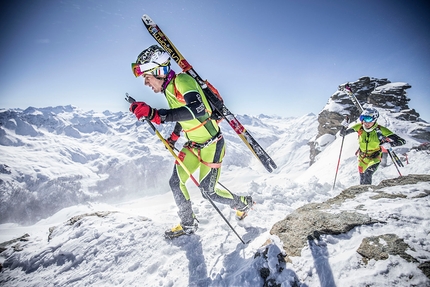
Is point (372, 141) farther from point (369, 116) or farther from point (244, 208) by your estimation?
point (244, 208)

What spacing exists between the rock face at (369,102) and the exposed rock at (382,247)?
3658cm

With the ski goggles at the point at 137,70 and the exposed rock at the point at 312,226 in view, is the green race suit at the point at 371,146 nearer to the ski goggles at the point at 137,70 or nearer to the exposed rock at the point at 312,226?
the exposed rock at the point at 312,226

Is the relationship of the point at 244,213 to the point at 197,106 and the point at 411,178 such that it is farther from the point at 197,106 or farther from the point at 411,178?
the point at 411,178

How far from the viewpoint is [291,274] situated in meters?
2.61

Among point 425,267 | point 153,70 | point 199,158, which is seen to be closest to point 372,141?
Answer: point 425,267

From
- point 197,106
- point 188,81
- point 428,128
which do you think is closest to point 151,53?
point 188,81

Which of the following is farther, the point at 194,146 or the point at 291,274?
the point at 194,146

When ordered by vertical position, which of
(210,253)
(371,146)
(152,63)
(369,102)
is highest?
(369,102)

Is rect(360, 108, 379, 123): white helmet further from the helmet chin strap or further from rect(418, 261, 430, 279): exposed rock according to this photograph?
the helmet chin strap

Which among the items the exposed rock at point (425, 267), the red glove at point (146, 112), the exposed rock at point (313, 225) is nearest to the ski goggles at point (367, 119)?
the exposed rock at point (313, 225)

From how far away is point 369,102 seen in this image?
36062 mm

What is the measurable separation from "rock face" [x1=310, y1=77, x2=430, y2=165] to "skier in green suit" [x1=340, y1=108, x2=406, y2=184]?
29562 millimetres

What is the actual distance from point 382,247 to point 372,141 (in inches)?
271

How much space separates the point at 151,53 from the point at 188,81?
122 centimetres
